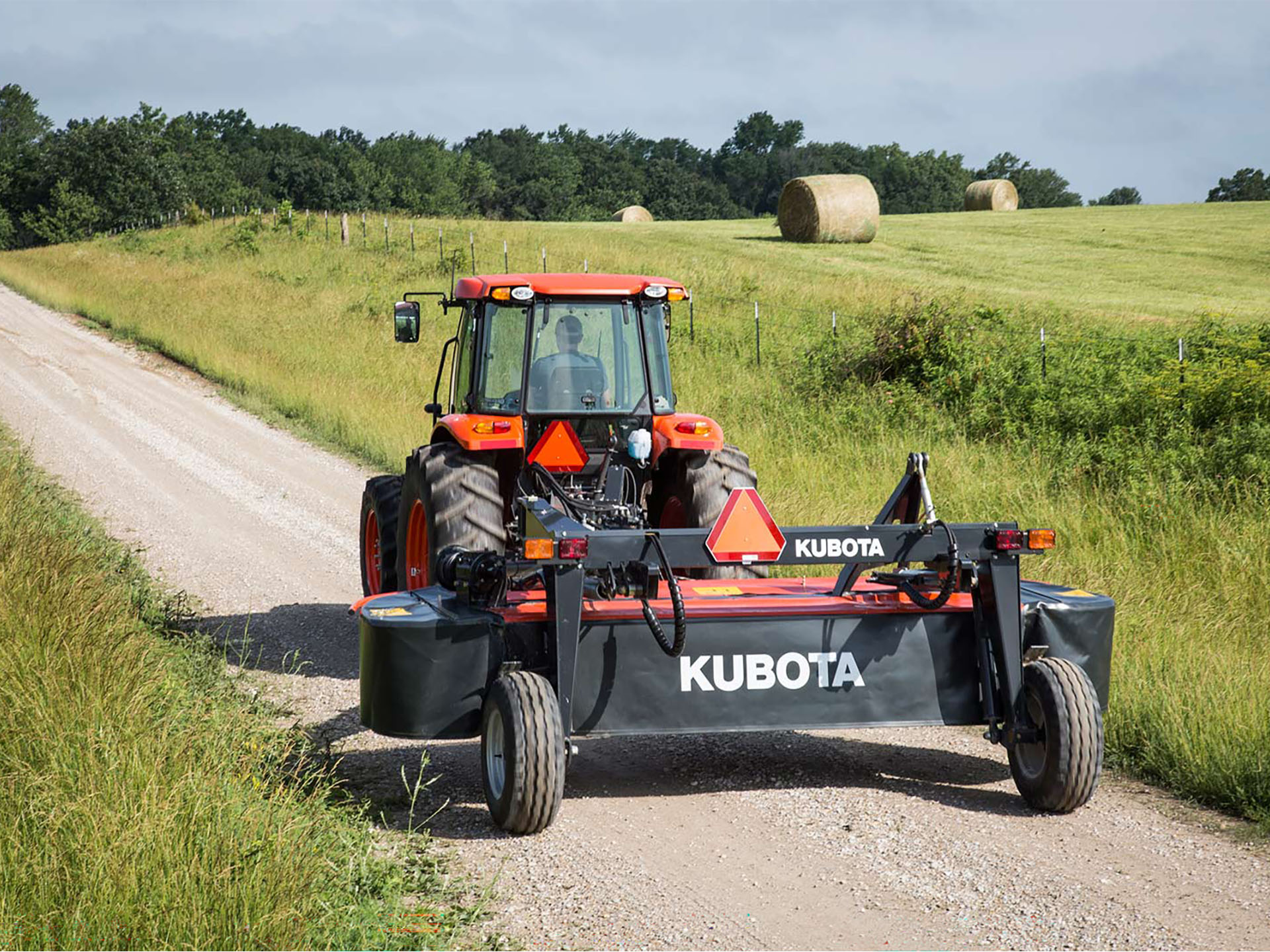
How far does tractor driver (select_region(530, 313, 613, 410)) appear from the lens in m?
7.50

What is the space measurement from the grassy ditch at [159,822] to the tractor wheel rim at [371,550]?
7.20ft

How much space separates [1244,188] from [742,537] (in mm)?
83977

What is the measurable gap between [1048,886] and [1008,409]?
9174 millimetres

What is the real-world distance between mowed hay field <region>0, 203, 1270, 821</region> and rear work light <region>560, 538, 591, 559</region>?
2.72 meters

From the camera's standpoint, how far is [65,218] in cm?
6756

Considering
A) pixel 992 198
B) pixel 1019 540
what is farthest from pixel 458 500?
pixel 992 198

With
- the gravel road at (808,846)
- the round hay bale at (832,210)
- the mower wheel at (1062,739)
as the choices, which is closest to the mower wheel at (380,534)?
the gravel road at (808,846)

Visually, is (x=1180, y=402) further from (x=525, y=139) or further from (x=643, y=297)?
(x=525, y=139)

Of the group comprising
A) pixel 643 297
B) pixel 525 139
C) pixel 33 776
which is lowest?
pixel 33 776

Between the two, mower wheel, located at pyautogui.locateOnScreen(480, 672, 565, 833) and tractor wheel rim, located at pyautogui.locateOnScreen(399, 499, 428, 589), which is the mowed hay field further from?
tractor wheel rim, located at pyautogui.locateOnScreen(399, 499, 428, 589)

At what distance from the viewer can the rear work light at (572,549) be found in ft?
17.3

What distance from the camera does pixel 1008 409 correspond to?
13383mm

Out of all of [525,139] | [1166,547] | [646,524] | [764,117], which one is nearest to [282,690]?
[646,524]

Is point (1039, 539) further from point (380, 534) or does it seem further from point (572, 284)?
point (380, 534)
